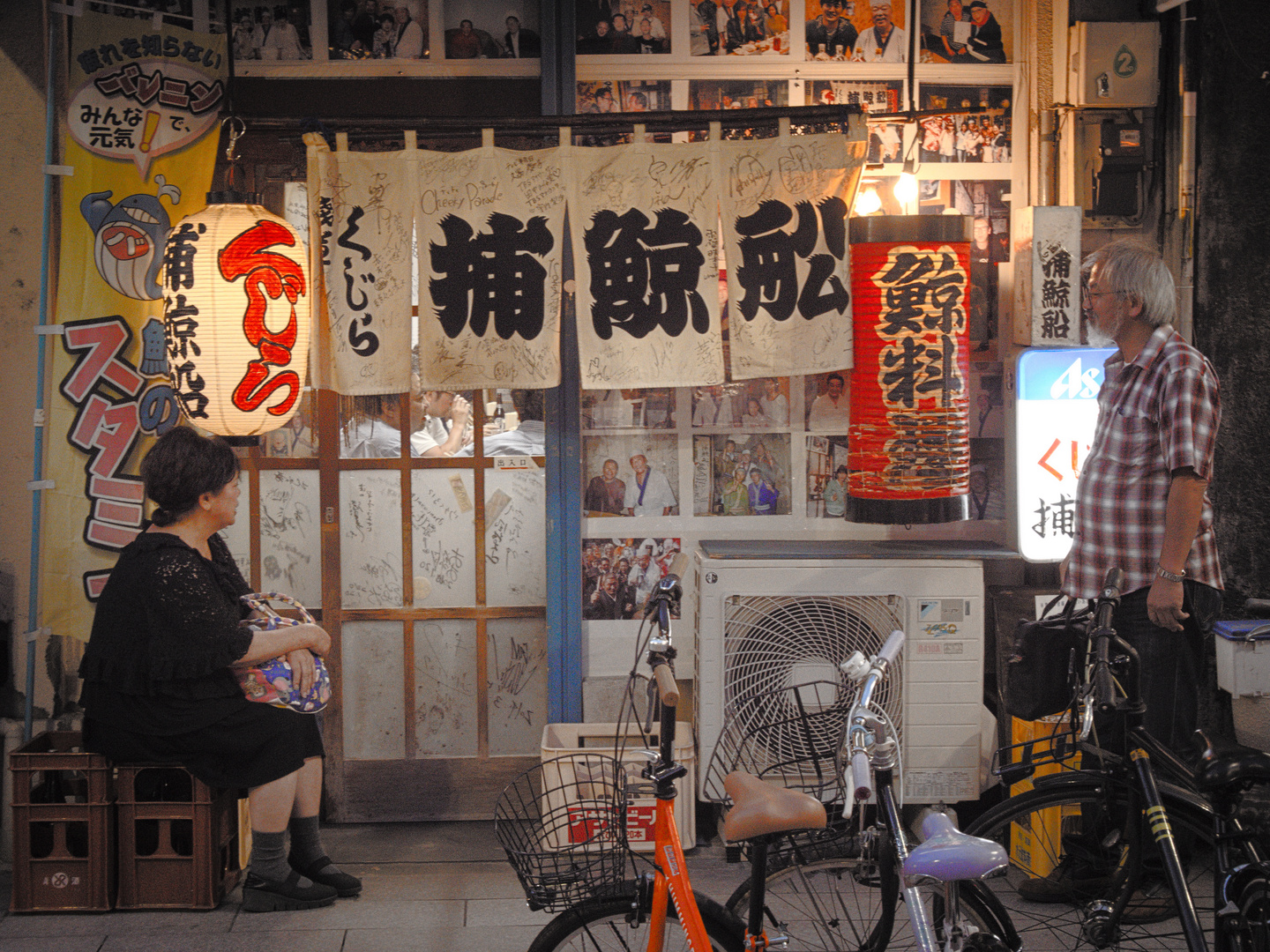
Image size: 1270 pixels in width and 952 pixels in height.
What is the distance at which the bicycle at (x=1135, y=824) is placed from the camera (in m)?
3.33

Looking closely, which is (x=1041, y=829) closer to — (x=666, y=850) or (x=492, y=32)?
(x=666, y=850)

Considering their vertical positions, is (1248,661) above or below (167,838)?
above

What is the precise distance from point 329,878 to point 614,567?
2121mm

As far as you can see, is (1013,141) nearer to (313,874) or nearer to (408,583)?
(408,583)

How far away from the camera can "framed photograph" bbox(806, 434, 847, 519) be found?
5.95 meters

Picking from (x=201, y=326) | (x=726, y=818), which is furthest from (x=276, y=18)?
(x=726, y=818)

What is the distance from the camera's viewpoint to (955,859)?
2.72 m

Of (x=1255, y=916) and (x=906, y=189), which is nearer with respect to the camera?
(x=1255, y=916)

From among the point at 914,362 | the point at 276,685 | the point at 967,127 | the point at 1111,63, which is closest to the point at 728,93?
the point at 967,127

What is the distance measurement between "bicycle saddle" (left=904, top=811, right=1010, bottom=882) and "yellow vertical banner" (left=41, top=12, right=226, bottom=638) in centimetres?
433

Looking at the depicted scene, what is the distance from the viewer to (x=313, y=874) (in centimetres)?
503

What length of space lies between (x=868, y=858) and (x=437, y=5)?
483 centimetres

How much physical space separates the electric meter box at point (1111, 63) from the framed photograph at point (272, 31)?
4086 millimetres

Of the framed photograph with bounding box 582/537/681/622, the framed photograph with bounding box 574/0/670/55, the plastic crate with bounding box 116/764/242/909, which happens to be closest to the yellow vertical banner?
the plastic crate with bounding box 116/764/242/909
